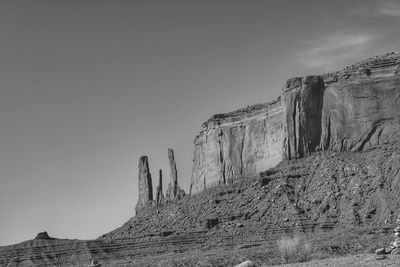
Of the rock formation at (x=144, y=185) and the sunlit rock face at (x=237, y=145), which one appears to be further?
the rock formation at (x=144, y=185)

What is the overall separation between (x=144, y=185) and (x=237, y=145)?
2050 centimetres

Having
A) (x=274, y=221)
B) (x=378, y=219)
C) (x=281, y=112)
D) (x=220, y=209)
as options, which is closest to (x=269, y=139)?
(x=281, y=112)

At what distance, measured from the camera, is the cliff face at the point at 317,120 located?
112 metres

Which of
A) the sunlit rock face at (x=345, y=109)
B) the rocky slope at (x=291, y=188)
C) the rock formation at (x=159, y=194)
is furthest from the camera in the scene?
the rock formation at (x=159, y=194)

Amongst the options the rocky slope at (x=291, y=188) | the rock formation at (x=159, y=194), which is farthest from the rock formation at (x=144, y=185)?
the rocky slope at (x=291, y=188)

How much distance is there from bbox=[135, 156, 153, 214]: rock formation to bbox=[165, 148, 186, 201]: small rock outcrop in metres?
3.06

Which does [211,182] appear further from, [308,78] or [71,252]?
[71,252]

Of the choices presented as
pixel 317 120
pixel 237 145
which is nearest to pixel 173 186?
pixel 237 145

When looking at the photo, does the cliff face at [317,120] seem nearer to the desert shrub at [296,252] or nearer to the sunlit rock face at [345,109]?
the sunlit rock face at [345,109]

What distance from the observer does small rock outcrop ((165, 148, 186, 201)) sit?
471 ft

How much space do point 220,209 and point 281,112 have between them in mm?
14811

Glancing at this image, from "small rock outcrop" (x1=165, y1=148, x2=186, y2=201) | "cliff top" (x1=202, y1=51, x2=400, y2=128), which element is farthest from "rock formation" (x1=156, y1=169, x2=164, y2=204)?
"cliff top" (x1=202, y1=51, x2=400, y2=128)

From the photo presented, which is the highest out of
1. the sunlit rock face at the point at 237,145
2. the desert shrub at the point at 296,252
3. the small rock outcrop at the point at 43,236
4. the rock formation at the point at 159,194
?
the sunlit rock face at the point at 237,145

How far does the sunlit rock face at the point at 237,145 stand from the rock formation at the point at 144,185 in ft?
25.7
